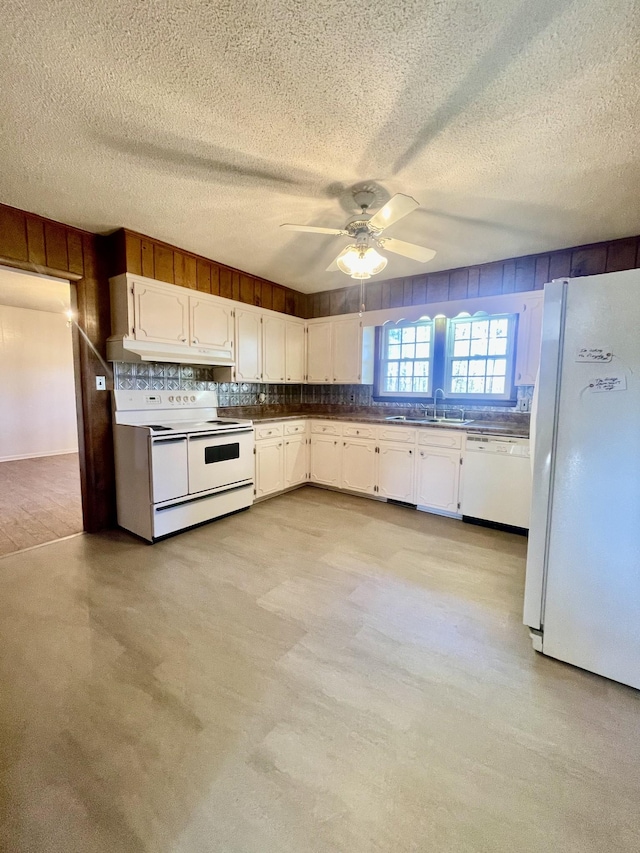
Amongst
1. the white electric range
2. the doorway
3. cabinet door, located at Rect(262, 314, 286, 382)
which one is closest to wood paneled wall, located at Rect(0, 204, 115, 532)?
the white electric range

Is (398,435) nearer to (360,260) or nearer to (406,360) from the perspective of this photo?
(406,360)

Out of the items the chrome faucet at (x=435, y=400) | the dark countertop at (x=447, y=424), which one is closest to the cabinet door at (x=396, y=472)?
the dark countertop at (x=447, y=424)

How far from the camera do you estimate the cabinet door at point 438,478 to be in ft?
11.6

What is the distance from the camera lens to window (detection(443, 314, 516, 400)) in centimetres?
379

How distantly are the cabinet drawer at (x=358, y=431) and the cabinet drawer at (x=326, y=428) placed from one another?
0.09 m

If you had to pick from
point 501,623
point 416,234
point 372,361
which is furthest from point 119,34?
point 372,361

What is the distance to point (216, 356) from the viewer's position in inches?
138

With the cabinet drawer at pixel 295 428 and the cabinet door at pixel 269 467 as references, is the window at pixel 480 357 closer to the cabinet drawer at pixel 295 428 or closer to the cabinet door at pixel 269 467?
the cabinet drawer at pixel 295 428

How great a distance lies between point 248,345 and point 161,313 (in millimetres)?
1082

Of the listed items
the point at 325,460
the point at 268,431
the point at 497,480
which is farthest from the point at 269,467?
the point at 497,480

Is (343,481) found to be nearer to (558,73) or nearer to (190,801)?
(190,801)

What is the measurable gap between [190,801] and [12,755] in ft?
2.33

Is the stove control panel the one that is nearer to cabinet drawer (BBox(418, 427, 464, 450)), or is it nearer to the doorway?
the doorway

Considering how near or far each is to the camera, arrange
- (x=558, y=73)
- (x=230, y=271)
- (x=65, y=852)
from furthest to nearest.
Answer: (x=230, y=271) < (x=558, y=73) < (x=65, y=852)
